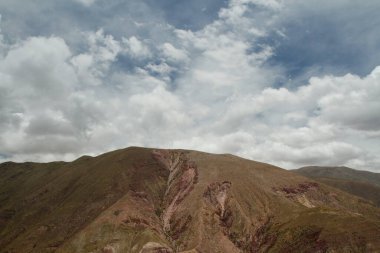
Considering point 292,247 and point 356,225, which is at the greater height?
point 356,225

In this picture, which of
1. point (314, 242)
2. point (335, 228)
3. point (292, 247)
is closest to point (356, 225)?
point (335, 228)

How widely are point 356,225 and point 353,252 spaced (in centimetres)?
1892

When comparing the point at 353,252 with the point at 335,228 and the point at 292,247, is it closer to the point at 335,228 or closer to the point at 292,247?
the point at 335,228

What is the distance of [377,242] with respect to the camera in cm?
15975

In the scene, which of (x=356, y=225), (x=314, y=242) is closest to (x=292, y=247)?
(x=314, y=242)

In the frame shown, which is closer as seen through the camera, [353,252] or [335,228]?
[353,252]

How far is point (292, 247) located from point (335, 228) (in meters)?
23.6

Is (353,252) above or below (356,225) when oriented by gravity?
below

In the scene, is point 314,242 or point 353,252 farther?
point 314,242

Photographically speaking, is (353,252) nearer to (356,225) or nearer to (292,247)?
(356,225)

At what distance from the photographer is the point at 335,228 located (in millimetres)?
182500

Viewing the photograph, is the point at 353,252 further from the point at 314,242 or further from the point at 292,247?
the point at 292,247

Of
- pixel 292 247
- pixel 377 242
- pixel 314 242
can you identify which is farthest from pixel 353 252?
pixel 292 247

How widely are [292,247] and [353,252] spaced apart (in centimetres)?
3352
